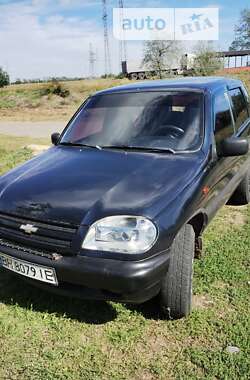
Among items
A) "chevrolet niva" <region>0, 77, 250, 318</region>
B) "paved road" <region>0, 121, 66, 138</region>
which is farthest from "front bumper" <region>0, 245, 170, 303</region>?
"paved road" <region>0, 121, 66, 138</region>

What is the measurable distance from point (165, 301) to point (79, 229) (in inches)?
33.6

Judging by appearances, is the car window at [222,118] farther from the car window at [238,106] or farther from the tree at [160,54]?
the tree at [160,54]

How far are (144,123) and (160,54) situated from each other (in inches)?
1773

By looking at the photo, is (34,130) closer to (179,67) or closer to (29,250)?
(29,250)

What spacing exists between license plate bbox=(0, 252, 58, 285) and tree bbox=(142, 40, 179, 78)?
145ft

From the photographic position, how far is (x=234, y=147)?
3.48 metres

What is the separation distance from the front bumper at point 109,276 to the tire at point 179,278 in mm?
161

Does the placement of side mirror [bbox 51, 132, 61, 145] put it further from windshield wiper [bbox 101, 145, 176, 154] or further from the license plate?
the license plate

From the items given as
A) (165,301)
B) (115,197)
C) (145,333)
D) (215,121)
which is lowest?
(145,333)

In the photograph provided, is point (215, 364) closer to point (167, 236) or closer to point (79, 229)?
point (167, 236)

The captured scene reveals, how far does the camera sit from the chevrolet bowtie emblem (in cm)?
275

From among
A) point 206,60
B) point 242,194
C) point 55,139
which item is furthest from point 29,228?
point 206,60

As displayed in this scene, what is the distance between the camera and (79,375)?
8.13 ft

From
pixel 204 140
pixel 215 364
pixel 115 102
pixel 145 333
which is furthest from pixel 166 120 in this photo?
pixel 215 364
